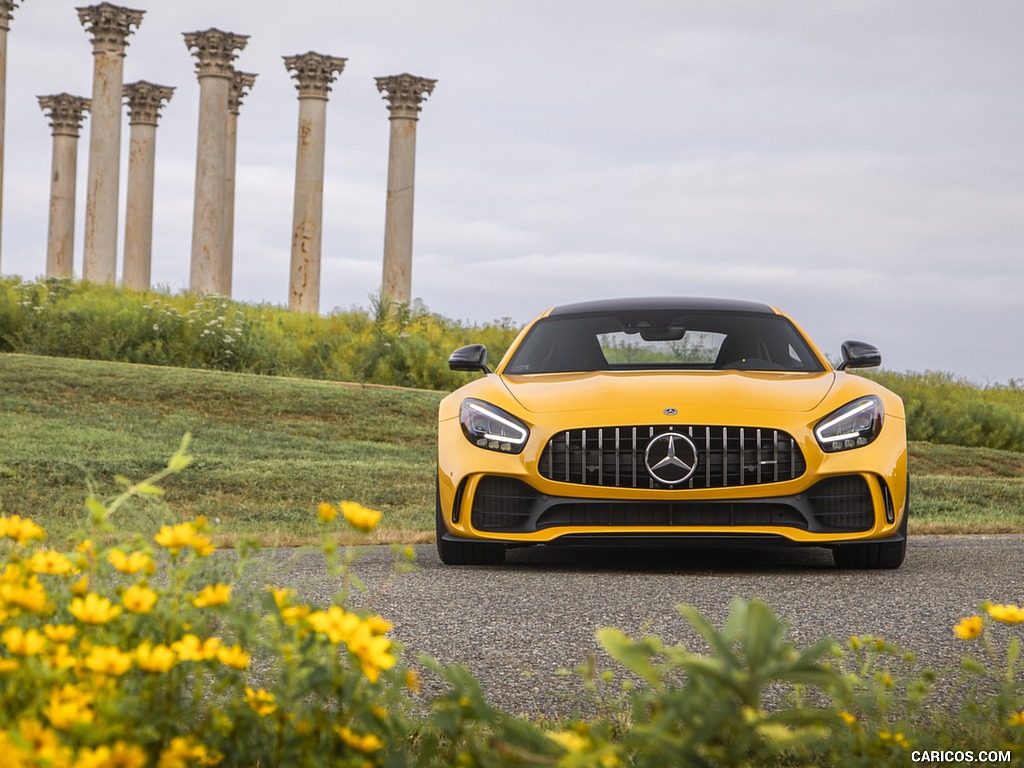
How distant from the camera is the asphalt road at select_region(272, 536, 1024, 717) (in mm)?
Answer: 4031

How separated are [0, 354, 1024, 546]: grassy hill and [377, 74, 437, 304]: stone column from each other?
14.3 meters

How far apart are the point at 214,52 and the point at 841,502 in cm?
2775

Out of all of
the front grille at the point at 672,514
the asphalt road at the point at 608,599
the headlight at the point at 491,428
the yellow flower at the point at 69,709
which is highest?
the headlight at the point at 491,428

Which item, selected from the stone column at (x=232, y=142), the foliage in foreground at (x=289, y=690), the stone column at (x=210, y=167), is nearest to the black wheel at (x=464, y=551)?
the foliage in foreground at (x=289, y=690)

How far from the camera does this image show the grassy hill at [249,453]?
390 inches

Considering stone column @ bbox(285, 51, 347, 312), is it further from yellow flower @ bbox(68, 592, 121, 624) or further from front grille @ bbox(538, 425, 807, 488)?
yellow flower @ bbox(68, 592, 121, 624)

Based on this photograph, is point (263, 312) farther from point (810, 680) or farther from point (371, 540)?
point (810, 680)

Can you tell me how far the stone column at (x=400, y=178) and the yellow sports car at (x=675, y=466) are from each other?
89.4 feet

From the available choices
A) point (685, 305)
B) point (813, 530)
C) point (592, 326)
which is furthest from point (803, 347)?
point (813, 530)

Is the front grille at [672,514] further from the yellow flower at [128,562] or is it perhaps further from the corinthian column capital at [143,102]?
the corinthian column capital at [143,102]

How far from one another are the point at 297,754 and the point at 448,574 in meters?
3.96

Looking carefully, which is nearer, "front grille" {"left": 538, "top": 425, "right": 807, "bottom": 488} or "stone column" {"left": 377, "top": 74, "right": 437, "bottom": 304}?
"front grille" {"left": 538, "top": 425, "right": 807, "bottom": 488}

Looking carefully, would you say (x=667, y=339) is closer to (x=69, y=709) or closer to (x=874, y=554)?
(x=874, y=554)

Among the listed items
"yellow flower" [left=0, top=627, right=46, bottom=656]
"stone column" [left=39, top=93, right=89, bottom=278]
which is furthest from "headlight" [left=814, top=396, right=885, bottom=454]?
"stone column" [left=39, top=93, right=89, bottom=278]
